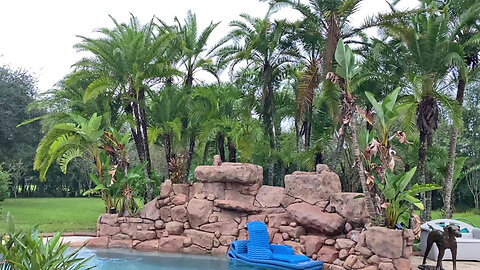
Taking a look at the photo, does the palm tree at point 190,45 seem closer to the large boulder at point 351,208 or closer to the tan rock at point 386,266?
the large boulder at point 351,208

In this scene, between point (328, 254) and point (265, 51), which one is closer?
point (328, 254)

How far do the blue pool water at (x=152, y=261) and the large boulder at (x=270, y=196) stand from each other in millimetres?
1804

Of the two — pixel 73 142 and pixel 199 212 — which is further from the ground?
pixel 73 142

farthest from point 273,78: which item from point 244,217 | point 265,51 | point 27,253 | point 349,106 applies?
point 27,253

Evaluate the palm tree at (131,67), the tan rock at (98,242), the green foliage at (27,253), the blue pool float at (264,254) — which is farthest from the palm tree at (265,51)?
the green foliage at (27,253)

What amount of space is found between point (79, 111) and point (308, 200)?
9.23 m

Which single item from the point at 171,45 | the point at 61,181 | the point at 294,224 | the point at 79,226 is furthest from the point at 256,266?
Result: the point at 61,181

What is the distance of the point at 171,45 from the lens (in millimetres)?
14547

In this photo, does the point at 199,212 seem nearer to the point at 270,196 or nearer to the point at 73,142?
the point at 270,196

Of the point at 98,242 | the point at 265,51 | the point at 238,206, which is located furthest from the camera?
the point at 265,51

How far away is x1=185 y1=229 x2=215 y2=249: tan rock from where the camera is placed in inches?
425

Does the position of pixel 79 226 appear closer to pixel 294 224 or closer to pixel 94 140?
pixel 94 140

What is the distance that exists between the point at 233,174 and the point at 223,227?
139 cm

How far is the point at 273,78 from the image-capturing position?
15.1 meters
